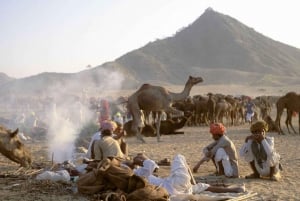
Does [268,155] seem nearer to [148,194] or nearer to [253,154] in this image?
[253,154]

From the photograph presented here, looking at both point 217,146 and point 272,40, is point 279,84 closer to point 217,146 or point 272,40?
point 272,40

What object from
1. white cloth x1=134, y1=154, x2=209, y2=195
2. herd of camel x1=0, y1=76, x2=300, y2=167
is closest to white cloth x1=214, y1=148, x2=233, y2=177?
white cloth x1=134, y1=154, x2=209, y2=195

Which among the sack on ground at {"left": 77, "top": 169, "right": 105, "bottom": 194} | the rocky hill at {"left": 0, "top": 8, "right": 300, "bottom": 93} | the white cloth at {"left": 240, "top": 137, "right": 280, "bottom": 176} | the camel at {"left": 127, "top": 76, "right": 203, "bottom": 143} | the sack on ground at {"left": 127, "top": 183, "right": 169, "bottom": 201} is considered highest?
the rocky hill at {"left": 0, "top": 8, "right": 300, "bottom": 93}

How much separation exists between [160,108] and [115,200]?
11392mm

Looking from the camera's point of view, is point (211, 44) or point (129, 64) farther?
point (211, 44)

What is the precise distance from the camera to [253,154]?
419 inches

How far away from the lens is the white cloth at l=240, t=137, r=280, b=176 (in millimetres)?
10461

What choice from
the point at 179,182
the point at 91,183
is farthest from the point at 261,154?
the point at 91,183

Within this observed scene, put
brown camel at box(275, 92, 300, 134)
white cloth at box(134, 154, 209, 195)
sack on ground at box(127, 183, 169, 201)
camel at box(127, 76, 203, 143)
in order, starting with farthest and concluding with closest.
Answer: brown camel at box(275, 92, 300, 134) < camel at box(127, 76, 203, 143) < white cloth at box(134, 154, 209, 195) < sack on ground at box(127, 183, 169, 201)

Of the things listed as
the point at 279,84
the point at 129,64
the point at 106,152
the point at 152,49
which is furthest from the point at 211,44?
the point at 106,152

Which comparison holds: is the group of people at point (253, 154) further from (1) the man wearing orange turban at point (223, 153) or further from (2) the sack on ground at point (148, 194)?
(2) the sack on ground at point (148, 194)

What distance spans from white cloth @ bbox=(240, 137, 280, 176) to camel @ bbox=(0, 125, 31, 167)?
4.45 metres

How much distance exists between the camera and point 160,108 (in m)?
19.1

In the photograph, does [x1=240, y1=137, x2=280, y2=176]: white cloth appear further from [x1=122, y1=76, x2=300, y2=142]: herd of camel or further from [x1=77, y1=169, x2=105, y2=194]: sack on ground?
[x1=122, y1=76, x2=300, y2=142]: herd of camel
